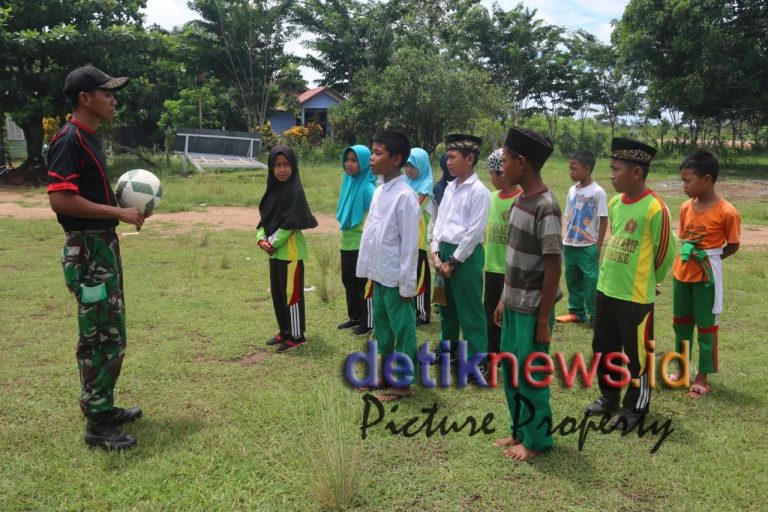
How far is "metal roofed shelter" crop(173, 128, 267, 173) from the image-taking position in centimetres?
2234

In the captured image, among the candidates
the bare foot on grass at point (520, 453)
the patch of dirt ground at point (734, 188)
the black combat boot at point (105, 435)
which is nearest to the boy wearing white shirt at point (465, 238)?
the bare foot on grass at point (520, 453)

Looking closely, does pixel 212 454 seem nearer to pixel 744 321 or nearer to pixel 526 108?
pixel 744 321

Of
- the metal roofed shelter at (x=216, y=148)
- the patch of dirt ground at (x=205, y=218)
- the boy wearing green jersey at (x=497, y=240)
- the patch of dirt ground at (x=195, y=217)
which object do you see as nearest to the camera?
the boy wearing green jersey at (x=497, y=240)

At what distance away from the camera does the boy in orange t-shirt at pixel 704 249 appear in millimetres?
4152

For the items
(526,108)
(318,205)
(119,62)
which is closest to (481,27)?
(526,108)

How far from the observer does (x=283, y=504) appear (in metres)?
2.97

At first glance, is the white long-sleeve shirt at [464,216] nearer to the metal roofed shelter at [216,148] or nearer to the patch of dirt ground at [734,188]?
the patch of dirt ground at [734,188]

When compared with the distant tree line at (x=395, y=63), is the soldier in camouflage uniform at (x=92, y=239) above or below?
below

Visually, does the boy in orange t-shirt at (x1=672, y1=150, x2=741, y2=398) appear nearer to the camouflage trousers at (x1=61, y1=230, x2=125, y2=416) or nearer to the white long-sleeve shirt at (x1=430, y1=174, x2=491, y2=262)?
the white long-sleeve shirt at (x1=430, y1=174, x2=491, y2=262)

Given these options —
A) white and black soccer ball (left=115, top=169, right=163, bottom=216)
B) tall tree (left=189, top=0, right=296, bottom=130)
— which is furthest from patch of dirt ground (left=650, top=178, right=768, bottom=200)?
tall tree (left=189, top=0, right=296, bottom=130)

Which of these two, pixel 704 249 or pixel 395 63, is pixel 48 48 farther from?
pixel 704 249

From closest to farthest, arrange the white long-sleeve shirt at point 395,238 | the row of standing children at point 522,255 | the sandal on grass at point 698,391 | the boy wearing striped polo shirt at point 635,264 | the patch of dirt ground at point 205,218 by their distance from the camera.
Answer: the row of standing children at point 522,255 < the boy wearing striped polo shirt at point 635,264 < the white long-sleeve shirt at point 395,238 < the sandal on grass at point 698,391 < the patch of dirt ground at point 205,218

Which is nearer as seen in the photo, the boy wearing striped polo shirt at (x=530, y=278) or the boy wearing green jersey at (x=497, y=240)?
the boy wearing striped polo shirt at (x=530, y=278)

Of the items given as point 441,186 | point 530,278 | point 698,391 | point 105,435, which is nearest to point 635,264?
point 530,278
